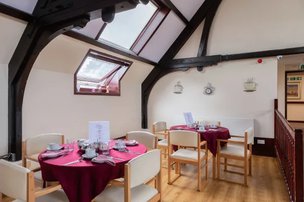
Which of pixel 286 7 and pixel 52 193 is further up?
pixel 286 7

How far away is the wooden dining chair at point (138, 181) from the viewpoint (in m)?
1.52

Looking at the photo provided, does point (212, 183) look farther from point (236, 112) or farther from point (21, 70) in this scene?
point (21, 70)

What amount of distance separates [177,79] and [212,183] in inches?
120

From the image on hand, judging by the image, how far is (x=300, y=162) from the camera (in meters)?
1.91

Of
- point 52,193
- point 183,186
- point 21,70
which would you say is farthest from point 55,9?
point 183,186

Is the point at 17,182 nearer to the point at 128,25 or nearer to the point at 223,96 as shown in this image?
the point at 128,25

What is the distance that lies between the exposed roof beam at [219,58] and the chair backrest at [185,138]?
8.44 ft

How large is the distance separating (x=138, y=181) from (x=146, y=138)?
3.87ft

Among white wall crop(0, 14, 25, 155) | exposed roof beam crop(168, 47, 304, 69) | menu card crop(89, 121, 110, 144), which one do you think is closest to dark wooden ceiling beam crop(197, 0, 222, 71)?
exposed roof beam crop(168, 47, 304, 69)

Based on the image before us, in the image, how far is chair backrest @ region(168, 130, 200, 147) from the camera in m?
2.77

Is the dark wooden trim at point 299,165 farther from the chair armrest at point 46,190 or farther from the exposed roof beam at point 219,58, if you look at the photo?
the exposed roof beam at point 219,58

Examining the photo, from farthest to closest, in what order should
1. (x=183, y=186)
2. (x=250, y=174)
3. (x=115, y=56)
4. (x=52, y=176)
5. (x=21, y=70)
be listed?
(x=115, y=56), (x=250, y=174), (x=183, y=186), (x=21, y=70), (x=52, y=176)

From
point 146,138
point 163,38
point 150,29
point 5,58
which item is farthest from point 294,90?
point 5,58

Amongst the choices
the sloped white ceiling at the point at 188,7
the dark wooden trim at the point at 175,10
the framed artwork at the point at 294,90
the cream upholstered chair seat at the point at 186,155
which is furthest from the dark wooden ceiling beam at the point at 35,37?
the framed artwork at the point at 294,90
